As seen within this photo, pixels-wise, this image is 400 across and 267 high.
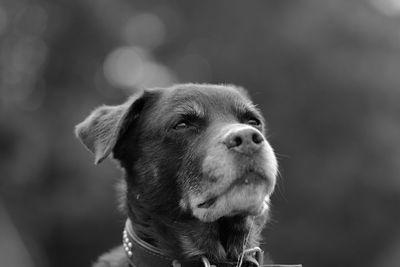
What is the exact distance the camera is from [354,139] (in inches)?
942

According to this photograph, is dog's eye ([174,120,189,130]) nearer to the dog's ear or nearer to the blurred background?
the dog's ear

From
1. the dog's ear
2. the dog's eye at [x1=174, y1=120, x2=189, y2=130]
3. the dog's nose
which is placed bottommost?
the dog's ear

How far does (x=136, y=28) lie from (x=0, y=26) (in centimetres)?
455

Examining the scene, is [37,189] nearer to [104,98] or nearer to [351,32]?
[104,98]

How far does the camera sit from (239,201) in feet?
18.1

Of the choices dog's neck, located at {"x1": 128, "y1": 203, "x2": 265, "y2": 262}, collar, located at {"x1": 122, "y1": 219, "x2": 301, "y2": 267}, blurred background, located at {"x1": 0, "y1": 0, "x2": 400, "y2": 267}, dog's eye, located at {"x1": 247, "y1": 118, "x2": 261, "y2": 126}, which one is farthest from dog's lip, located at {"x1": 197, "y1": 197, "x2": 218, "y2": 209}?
blurred background, located at {"x1": 0, "y1": 0, "x2": 400, "y2": 267}

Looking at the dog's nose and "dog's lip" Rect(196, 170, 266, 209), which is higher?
the dog's nose

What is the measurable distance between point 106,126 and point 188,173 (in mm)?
860

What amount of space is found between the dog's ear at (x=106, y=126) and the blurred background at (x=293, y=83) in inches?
619

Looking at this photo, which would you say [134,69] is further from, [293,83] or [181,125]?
[181,125]

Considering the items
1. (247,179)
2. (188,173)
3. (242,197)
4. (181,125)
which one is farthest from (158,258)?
(181,125)

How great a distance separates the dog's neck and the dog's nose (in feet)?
2.20

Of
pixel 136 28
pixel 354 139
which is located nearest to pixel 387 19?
pixel 354 139

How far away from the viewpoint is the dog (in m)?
5.55
